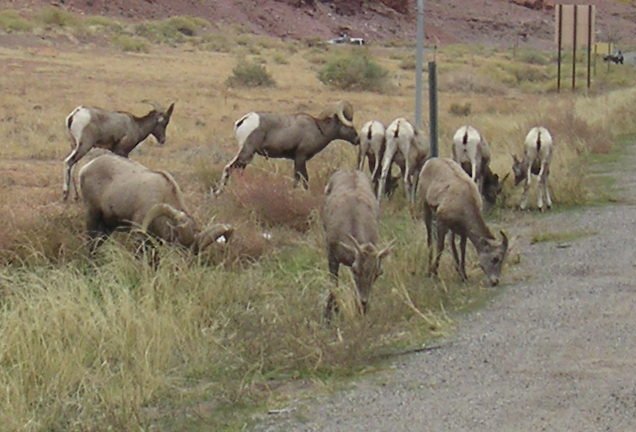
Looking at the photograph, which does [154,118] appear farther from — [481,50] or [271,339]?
[481,50]

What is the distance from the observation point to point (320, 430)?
826 cm

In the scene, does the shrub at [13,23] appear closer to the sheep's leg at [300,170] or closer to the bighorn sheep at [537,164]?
the sheep's leg at [300,170]

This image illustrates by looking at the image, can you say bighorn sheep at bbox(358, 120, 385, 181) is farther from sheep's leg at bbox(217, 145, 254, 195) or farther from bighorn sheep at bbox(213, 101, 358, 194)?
sheep's leg at bbox(217, 145, 254, 195)

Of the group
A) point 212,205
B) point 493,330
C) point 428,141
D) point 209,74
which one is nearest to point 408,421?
point 493,330

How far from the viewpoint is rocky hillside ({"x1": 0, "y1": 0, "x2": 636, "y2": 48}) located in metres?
88.8

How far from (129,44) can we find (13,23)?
22.8ft

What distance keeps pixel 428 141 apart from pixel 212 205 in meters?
3.64

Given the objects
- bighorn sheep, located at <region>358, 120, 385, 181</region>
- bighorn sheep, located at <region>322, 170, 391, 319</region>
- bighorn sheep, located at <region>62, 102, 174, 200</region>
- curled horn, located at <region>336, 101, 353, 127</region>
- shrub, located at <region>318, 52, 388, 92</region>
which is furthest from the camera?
shrub, located at <region>318, 52, 388, 92</region>

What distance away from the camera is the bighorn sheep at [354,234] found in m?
10.6

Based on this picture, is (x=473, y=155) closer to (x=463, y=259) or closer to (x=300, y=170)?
(x=300, y=170)

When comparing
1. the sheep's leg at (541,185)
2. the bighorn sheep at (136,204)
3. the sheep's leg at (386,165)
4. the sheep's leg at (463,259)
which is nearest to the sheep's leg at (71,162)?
the sheep's leg at (386,165)

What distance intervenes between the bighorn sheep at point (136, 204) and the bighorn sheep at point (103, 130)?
4.56 m

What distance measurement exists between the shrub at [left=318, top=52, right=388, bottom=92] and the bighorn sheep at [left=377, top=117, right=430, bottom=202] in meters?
30.1

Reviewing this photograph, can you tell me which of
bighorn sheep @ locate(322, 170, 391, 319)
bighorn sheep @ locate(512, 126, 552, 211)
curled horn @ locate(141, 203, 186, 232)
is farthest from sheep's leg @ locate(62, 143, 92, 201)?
bighorn sheep @ locate(322, 170, 391, 319)
